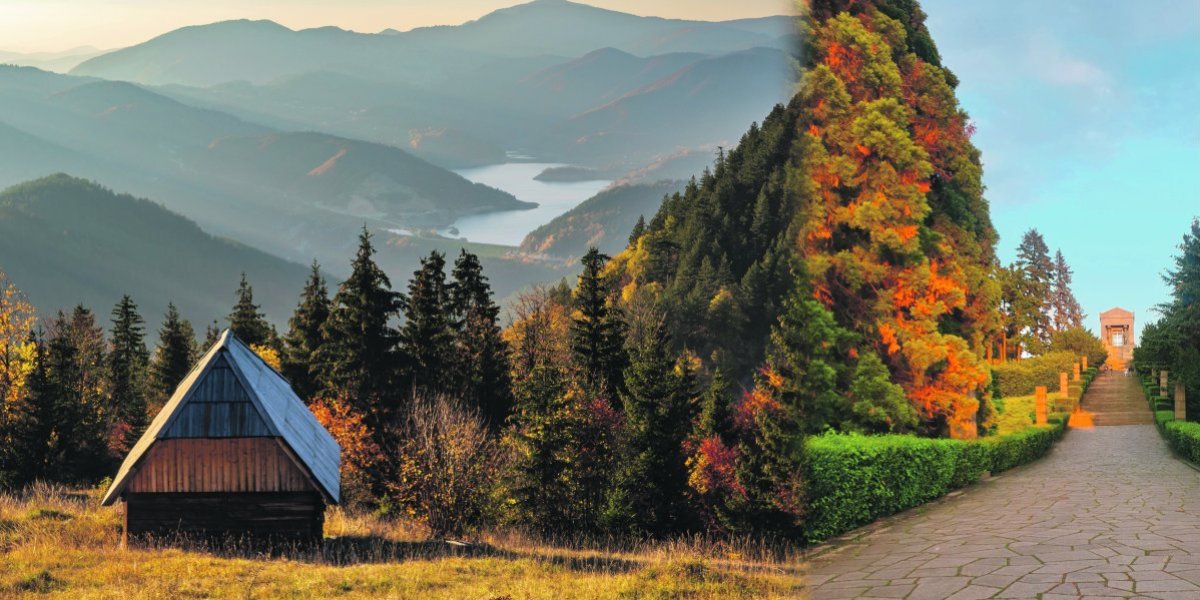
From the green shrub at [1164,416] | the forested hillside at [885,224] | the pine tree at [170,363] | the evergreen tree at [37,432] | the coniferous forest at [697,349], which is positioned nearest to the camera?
the forested hillside at [885,224]

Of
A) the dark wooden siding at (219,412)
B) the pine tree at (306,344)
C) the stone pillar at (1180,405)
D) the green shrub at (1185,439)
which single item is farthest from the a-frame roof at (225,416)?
the stone pillar at (1180,405)

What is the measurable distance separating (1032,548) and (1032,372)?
45.5 metres

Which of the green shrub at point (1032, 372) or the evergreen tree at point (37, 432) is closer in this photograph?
the evergreen tree at point (37, 432)

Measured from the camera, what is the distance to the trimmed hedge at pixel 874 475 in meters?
11.8

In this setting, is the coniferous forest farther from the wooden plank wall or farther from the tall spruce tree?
the wooden plank wall

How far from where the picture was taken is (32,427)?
40.9 metres

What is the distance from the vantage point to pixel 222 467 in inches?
953

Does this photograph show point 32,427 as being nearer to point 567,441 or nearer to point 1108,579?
point 567,441

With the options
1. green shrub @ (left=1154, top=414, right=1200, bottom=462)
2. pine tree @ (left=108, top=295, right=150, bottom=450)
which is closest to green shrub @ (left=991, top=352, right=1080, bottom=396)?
green shrub @ (left=1154, top=414, right=1200, bottom=462)

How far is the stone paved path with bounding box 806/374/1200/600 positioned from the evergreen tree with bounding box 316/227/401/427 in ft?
91.4

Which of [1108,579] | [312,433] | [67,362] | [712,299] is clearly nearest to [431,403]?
[312,433]

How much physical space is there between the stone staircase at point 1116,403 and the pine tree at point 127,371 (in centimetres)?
4637

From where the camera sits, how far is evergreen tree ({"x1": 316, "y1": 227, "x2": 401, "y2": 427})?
43031mm

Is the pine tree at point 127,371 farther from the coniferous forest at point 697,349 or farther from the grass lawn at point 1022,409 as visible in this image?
the grass lawn at point 1022,409
